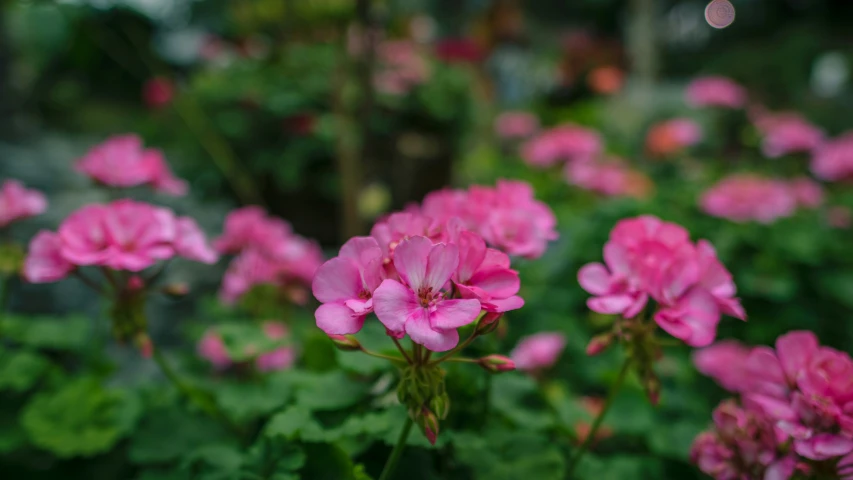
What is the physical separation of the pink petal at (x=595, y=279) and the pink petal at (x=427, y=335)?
0.21m

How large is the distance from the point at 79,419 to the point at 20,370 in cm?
13

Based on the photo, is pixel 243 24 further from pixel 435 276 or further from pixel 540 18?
pixel 540 18

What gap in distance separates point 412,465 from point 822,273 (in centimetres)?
157

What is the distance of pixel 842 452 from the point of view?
52 cm

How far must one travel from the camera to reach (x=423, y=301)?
48cm

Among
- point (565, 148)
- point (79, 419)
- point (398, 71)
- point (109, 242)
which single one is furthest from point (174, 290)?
point (398, 71)

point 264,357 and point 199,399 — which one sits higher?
point 199,399

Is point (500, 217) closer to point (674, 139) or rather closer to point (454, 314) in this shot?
point (454, 314)

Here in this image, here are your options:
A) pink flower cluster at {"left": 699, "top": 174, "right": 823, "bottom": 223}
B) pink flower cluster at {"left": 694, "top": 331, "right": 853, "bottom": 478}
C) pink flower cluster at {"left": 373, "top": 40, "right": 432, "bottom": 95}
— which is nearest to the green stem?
pink flower cluster at {"left": 694, "top": 331, "right": 853, "bottom": 478}

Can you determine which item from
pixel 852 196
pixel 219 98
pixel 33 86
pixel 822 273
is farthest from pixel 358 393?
pixel 33 86

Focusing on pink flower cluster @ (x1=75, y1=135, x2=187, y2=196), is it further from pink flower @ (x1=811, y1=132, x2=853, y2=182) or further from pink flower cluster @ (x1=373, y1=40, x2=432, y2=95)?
pink flower @ (x1=811, y1=132, x2=853, y2=182)

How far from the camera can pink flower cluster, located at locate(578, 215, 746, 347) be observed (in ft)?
1.89

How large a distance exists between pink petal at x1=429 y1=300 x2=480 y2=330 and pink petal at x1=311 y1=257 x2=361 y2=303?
0.08 metres

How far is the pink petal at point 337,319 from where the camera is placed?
468 millimetres
